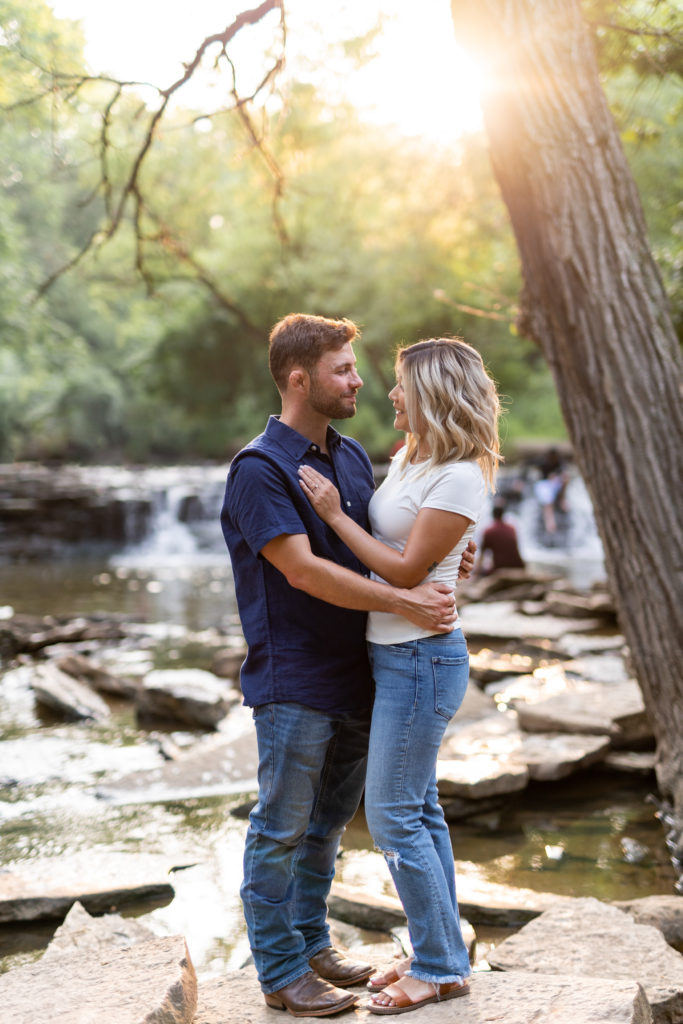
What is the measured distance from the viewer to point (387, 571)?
2688 mm

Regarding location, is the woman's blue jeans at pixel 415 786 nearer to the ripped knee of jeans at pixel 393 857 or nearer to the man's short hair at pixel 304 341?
the ripped knee of jeans at pixel 393 857

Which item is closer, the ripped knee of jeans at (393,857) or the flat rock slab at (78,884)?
the ripped knee of jeans at (393,857)

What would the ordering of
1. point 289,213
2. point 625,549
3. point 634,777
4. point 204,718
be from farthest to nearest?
point 289,213 → point 204,718 → point 634,777 → point 625,549

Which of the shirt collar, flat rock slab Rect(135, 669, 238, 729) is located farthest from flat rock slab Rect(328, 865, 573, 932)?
flat rock slab Rect(135, 669, 238, 729)

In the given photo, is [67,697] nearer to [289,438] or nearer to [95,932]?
[95,932]

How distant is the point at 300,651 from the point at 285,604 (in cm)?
14

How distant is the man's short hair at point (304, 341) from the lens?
2824mm

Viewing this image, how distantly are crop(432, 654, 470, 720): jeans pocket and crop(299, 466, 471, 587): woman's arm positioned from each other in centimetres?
25

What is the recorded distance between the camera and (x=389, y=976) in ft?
9.32

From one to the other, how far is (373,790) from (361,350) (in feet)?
95.5

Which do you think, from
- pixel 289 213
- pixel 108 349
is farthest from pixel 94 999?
pixel 108 349

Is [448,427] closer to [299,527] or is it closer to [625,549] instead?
[299,527]

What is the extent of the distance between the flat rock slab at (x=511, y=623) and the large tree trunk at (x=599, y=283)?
13.0 ft

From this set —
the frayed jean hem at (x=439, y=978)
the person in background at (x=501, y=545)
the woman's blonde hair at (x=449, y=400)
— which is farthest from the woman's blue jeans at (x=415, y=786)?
the person in background at (x=501, y=545)
